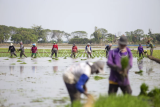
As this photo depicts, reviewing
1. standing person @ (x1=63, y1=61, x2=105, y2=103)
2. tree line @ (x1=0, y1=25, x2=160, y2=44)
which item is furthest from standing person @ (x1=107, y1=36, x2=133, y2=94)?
tree line @ (x1=0, y1=25, x2=160, y2=44)

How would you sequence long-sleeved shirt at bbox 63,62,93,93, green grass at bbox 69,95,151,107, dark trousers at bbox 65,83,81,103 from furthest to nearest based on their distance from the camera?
dark trousers at bbox 65,83,81,103, long-sleeved shirt at bbox 63,62,93,93, green grass at bbox 69,95,151,107

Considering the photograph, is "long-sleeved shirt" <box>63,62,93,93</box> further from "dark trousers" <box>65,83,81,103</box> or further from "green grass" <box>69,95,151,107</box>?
"green grass" <box>69,95,151,107</box>

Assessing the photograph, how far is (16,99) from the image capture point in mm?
7605

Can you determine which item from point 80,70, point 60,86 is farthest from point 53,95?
point 80,70

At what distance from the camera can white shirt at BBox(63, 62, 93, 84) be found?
15.8ft

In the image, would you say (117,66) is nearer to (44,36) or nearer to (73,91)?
(73,91)

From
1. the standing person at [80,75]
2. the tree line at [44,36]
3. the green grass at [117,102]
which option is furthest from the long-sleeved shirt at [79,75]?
the tree line at [44,36]

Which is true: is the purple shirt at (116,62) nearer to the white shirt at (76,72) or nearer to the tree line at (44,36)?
the white shirt at (76,72)

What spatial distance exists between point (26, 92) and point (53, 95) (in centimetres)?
101

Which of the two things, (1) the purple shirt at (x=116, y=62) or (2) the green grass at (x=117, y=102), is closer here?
(2) the green grass at (x=117, y=102)

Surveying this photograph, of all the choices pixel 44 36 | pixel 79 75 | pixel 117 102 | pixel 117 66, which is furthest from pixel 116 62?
pixel 44 36

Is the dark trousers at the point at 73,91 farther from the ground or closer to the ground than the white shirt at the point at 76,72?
closer to the ground

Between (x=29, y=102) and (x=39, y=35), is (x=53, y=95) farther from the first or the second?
(x=39, y=35)

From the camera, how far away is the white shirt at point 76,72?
480cm
